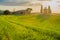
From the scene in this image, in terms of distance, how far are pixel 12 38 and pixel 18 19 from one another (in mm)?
203

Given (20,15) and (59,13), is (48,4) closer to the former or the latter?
(59,13)

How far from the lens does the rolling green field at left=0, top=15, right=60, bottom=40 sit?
1.36 metres

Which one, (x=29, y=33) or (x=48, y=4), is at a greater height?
(x=48, y=4)

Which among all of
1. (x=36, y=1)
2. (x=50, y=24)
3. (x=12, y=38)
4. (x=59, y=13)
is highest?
(x=36, y=1)

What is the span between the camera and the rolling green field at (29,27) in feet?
4.47

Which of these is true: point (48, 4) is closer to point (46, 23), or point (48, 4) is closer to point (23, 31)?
point (46, 23)

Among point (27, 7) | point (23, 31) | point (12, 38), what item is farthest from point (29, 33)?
point (27, 7)

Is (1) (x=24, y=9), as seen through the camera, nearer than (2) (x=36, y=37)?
No

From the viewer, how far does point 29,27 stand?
4.57 ft

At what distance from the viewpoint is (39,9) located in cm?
144

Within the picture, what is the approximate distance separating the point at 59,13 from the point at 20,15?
0.40 metres

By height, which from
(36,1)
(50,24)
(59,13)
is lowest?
(50,24)

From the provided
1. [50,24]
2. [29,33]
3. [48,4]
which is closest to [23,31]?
[29,33]

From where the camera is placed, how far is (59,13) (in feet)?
4.68
